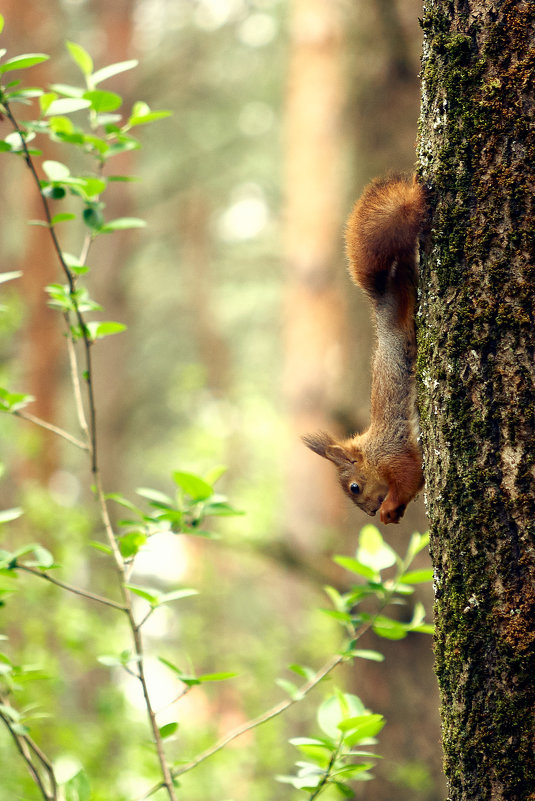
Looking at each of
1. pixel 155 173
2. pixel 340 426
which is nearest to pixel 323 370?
pixel 340 426

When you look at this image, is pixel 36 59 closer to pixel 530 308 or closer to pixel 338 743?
pixel 530 308

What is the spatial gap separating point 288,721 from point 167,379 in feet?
30.9

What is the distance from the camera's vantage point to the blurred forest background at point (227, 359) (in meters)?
4.51

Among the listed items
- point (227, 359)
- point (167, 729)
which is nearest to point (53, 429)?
point (167, 729)

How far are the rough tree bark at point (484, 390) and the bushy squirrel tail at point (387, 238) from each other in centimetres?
5

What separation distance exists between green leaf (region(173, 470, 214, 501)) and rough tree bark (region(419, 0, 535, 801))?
1.56ft

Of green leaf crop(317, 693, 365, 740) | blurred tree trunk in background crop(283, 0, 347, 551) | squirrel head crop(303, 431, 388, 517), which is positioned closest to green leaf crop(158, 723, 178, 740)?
green leaf crop(317, 693, 365, 740)

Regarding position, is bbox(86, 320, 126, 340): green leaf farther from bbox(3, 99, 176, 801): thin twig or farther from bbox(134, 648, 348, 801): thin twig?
bbox(134, 648, 348, 801): thin twig

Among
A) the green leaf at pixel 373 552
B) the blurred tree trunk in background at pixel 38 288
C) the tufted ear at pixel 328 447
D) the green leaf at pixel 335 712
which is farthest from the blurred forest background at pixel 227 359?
the green leaf at pixel 335 712

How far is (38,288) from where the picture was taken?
755cm

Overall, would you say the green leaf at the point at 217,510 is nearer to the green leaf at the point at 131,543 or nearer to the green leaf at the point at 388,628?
the green leaf at the point at 131,543

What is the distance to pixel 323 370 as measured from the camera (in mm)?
8398

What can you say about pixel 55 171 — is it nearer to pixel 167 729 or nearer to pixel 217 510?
pixel 217 510

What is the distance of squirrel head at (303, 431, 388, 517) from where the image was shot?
1.86 m
